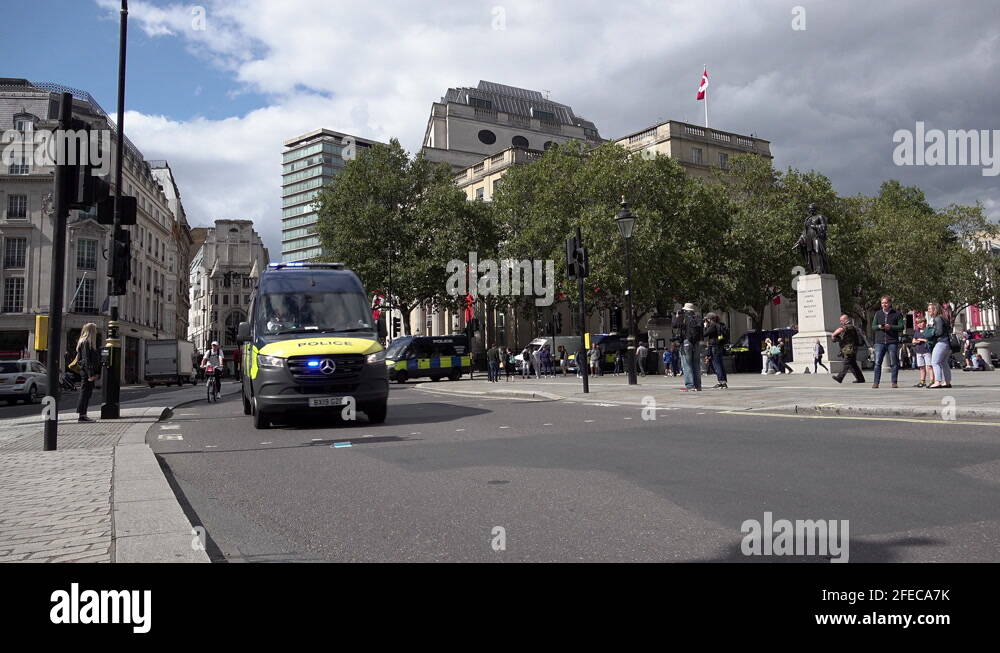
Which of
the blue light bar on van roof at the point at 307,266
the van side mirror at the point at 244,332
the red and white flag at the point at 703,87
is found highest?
the red and white flag at the point at 703,87

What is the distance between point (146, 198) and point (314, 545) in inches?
2673

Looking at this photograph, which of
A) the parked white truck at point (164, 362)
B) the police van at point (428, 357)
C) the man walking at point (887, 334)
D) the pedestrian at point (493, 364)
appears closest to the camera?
the man walking at point (887, 334)

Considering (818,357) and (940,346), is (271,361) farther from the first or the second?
(818,357)

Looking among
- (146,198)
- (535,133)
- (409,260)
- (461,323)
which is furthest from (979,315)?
(146,198)

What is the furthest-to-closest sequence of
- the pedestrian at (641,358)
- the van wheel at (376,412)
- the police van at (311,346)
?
the pedestrian at (641,358) → the van wheel at (376,412) → the police van at (311,346)

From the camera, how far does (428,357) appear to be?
119 feet

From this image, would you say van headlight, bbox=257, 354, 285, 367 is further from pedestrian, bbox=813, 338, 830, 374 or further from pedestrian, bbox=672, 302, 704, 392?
pedestrian, bbox=813, 338, 830, 374

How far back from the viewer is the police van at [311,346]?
10648mm

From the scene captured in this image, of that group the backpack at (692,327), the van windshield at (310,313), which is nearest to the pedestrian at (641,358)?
the backpack at (692,327)

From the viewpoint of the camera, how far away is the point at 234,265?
128 metres

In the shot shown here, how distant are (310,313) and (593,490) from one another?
24.2 ft

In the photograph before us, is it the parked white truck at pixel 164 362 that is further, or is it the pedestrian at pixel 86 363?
the parked white truck at pixel 164 362

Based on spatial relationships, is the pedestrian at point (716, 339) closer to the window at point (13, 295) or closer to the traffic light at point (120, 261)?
the traffic light at point (120, 261)
